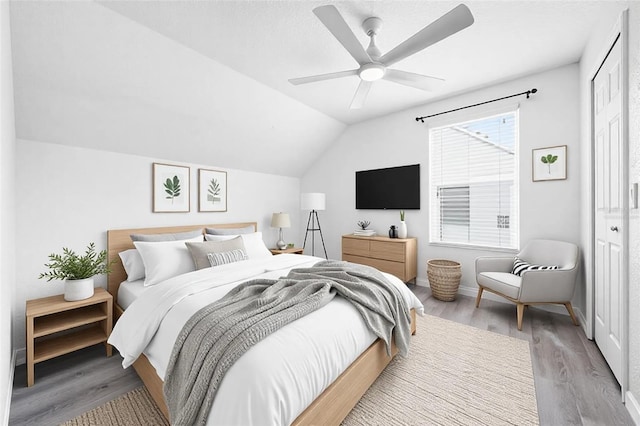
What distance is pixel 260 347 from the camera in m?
1.19

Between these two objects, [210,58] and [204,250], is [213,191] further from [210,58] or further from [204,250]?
[210,58]

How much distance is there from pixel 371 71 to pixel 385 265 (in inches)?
103

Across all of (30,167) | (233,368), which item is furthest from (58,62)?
(233,368)

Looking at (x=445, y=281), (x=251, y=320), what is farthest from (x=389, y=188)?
(x=251, y=320)

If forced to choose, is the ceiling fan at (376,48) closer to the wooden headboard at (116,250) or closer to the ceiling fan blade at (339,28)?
the ceiling fan blade at (339,28)

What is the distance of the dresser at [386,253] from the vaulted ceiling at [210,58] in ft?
6.66

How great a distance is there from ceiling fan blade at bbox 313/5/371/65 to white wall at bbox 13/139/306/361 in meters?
2.62

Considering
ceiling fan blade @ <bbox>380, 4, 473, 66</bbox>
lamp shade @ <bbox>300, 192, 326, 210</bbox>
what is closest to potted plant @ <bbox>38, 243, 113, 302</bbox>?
lamp shade @ <bbox>300, 192, 326, 210</bbox>

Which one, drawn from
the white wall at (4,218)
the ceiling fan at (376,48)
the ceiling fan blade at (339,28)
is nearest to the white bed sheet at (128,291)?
the white wall at (4,218)

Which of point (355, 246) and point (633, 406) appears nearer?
point (633, 406)

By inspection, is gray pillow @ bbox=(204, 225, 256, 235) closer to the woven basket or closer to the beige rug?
the beige rug

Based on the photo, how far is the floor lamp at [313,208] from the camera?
4352 mm

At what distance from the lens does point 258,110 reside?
3.38 m

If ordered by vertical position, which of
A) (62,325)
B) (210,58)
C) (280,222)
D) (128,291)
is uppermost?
(210,58)
